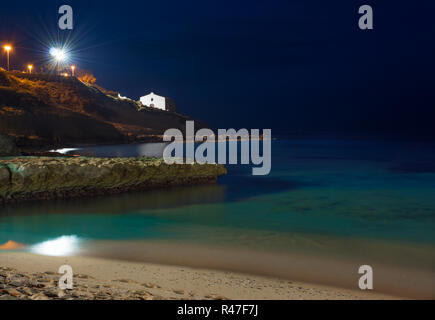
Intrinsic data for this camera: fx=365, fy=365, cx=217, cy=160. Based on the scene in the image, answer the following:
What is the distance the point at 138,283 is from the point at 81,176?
332 inches

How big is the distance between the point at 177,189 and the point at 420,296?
10.8 m

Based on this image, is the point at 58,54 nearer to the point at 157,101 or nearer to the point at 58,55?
the point at 58,55

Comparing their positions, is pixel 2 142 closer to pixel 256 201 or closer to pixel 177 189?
pixel 177 189

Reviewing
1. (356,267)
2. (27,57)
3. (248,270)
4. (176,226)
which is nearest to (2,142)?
(176,226)

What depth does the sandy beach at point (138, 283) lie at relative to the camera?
436cm

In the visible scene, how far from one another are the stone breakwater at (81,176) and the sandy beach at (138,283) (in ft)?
17.3

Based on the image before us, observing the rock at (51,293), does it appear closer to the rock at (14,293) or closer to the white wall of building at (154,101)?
the rock at (14,293)

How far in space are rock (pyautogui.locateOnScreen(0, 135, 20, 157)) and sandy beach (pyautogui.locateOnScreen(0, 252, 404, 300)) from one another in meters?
11.6

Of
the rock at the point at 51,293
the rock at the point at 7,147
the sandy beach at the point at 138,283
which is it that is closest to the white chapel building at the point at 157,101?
the rock at the point at 7,147

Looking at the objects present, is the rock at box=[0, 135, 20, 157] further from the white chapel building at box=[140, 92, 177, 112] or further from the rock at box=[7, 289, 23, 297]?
the white chapel building at box=[140, 92, 177, 112]

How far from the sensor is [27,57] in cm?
8956

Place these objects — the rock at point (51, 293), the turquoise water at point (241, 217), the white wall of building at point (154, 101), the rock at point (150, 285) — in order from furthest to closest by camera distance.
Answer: the white wall of building at point (154, 101), the turquoise water at point (241, 217), the rock at point (150, 285), the rock at point (51, 293)

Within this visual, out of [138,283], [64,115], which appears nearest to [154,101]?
[64,115]

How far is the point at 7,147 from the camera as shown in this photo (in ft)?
55.6
